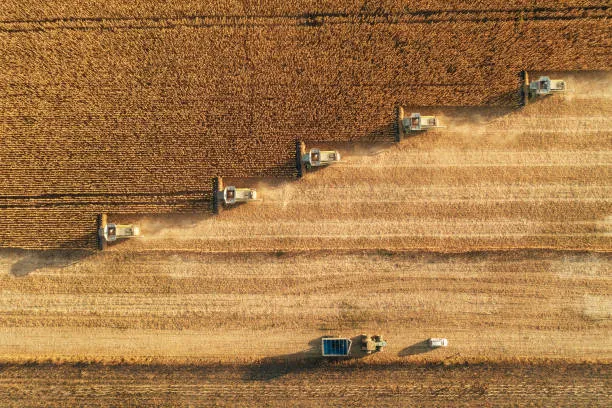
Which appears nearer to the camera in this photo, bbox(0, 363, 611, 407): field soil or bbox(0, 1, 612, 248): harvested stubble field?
bbox(0, 363, 611, 407): field soil

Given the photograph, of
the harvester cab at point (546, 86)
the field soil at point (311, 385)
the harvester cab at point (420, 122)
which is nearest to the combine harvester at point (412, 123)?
the harvester cab at point (420, 122)

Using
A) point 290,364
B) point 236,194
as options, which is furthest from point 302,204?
point 290,364

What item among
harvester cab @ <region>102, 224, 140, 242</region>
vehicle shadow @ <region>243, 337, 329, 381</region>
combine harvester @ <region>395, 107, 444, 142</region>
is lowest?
vehicle shadow @ <region>243, 337, 329, 381</region>

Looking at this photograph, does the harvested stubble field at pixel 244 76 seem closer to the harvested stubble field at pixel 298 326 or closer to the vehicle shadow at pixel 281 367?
the harvested stubble field at pixel 298 326

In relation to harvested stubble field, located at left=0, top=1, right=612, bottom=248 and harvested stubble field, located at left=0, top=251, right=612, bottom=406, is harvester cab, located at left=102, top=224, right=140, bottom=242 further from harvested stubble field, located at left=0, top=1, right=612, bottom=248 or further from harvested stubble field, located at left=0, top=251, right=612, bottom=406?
harvested stubble field, located at left=0, top=1, right=612, bottom=248

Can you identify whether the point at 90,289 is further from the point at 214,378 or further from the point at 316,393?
the point at 316,393

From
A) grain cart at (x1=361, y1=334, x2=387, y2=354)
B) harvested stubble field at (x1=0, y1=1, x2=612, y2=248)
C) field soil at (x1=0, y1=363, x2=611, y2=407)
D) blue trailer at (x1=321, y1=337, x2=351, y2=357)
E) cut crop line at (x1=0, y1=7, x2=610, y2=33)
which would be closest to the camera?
blue trailer at (x1=321, y1=337, x2=351, y2=357)

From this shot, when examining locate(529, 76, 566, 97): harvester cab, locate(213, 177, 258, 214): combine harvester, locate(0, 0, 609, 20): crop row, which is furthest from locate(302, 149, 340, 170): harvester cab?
locate(529, 76, 566, 97): harvester cab
